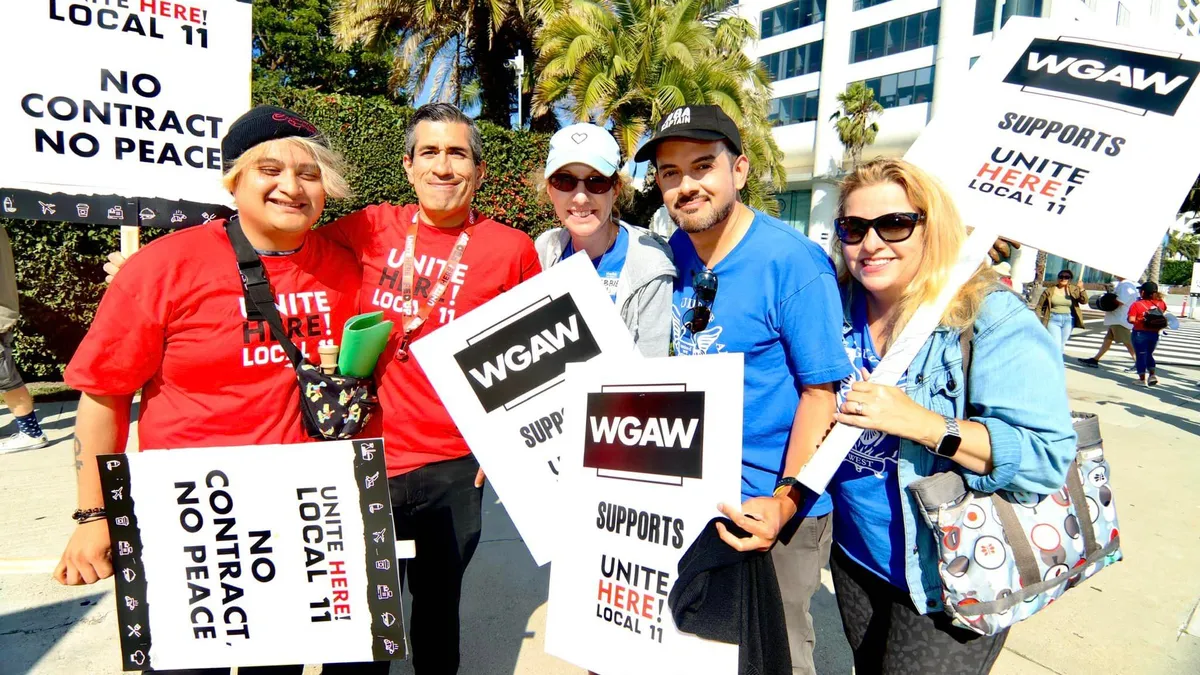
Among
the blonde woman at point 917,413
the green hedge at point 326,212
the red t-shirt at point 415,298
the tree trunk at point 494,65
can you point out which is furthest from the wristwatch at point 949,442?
the tree trunk at point 494,65

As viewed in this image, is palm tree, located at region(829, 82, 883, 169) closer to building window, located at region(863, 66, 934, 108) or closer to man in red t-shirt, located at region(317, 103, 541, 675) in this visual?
building window, located at region(863, 66, 934, 108)

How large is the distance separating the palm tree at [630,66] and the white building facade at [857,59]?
1477cm

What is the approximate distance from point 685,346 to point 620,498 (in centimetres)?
54

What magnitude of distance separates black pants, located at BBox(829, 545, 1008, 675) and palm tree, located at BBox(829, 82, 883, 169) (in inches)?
1192

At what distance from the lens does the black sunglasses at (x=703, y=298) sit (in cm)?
190

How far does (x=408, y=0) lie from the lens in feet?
38.6

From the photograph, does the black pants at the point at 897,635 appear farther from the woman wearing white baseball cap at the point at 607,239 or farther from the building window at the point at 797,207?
the building window at the point at 797,207

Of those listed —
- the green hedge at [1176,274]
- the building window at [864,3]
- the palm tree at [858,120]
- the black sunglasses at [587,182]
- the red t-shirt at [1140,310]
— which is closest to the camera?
the black sunglasses at [587,182]

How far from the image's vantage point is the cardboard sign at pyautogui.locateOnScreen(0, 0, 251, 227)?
2.21 metres

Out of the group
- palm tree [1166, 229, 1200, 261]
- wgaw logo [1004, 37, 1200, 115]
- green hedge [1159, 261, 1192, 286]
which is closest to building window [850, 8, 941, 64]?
wgaw logo [1004, 37, 1200, 115]

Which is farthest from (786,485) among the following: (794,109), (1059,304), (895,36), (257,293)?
(794,109)

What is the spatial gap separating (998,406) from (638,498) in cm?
96

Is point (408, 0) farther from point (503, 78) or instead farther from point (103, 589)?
point (103, 589)

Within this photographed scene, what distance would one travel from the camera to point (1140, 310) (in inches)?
400
